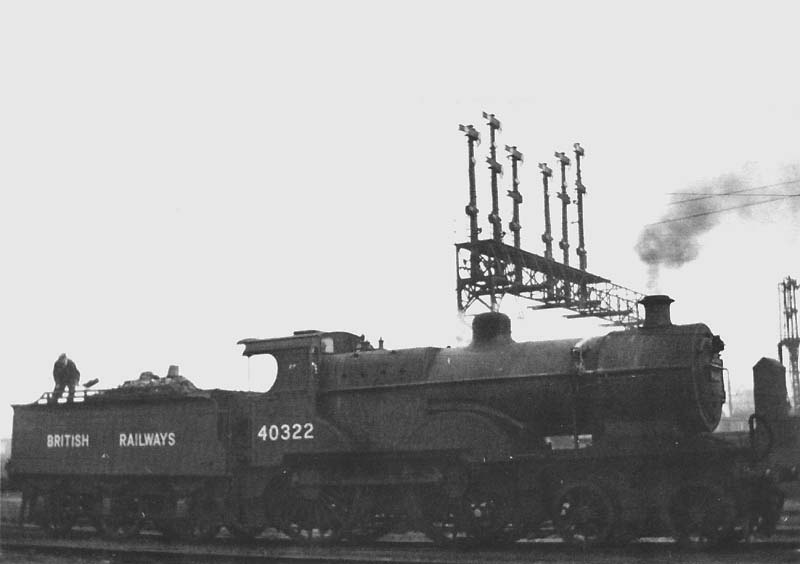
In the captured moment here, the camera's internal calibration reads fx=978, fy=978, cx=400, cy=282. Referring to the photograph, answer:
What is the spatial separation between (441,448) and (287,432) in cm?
276

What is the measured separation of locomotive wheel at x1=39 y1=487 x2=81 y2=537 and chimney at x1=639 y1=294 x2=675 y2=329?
1079 cm

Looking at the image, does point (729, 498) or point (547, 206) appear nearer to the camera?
point (729, 498)

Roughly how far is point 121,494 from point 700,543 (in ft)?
32.6

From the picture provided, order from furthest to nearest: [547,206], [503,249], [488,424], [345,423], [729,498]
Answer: [547,206] → [503,249] → [345,423] → [488,424] → [729,498]

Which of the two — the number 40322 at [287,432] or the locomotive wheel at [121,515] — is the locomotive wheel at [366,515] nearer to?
the number 40322 at [287,432]

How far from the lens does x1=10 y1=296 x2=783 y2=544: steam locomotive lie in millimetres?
13141

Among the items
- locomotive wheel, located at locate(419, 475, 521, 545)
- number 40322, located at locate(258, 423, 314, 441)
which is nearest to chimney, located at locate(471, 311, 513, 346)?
locomotive wheel, located at locate(419, 475, 521, 545)

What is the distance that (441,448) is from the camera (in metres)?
14.3

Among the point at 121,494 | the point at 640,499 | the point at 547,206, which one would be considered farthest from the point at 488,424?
the point at 547,206

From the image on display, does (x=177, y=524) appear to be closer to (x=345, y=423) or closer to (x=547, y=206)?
(x=345, y=423)

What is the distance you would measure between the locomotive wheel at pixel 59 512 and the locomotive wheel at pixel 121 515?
30.7 inches

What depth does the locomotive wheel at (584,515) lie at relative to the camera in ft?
43.3

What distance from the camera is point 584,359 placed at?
46.1ft

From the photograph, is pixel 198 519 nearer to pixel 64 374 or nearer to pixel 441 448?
pixel 64 374
